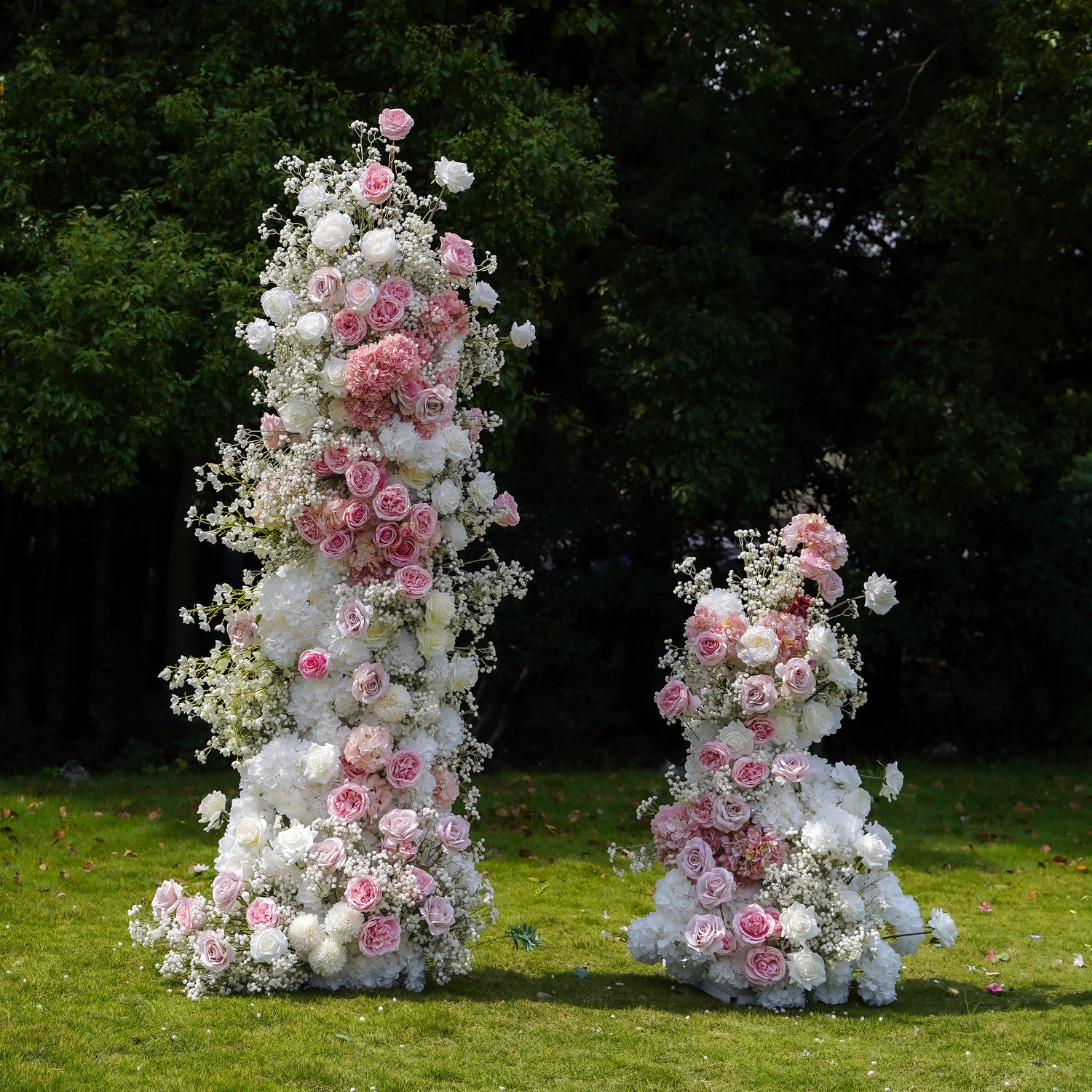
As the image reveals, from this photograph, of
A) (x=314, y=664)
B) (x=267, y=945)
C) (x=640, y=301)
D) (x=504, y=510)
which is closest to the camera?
(x=267, y=945)

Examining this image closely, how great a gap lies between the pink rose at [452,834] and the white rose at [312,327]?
7.19 ft

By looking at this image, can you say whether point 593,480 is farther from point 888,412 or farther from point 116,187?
point 116,187

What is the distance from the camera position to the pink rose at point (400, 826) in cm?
578

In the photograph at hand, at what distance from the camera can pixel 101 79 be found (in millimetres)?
10969

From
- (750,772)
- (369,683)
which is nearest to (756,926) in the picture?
(750,772)

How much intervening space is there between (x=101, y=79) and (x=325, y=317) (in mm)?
6268

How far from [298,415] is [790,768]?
8.88 ft

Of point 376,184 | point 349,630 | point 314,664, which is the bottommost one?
point 314,664

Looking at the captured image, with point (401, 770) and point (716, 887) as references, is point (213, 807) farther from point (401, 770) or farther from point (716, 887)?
point (716, 887)

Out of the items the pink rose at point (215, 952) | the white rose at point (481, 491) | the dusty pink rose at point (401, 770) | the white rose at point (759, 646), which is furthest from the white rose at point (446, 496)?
the pink rose at point (215, 952)

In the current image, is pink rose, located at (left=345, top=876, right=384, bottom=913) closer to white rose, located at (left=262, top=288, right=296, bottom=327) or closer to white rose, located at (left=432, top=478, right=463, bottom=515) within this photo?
white rose, located at (left=432, top=478, right=463, bottom=515)

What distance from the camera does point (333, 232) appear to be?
6.02m

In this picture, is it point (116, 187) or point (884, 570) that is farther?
point (884, 570)

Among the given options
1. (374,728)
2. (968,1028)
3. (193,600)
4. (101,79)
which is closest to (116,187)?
(101,79)
